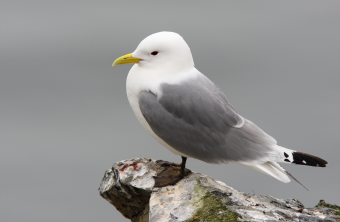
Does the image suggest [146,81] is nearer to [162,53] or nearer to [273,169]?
[162,53]

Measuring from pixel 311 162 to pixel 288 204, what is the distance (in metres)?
0.53

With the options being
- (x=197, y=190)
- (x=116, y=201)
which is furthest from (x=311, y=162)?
(x=116, y=201)

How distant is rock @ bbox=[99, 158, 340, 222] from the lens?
421 cm

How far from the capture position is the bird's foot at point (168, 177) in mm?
4868

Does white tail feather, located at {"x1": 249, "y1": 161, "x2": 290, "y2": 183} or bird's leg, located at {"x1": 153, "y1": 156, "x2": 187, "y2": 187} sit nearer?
white tail feather, located at {"x1": 249, "y1": 161, "x2": 290, "y2": 183}

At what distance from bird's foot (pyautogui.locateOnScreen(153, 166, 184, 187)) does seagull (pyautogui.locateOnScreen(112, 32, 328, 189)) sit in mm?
426

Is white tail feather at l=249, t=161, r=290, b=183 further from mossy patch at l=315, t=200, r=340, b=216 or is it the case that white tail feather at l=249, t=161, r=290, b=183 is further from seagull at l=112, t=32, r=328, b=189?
mossy patch at l=315, t=200, r=340, b=216

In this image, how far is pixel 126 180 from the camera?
495cm

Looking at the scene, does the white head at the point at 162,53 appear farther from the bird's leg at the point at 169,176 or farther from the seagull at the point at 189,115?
the bird's leg at the point at 169,176

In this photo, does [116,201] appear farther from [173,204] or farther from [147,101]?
[147,101]

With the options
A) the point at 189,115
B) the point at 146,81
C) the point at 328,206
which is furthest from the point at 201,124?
the point at 328,206

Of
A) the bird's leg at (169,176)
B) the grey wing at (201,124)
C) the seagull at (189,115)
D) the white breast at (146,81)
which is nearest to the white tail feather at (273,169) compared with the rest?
the seagull at (189,115)

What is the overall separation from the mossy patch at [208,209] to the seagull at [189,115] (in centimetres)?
38

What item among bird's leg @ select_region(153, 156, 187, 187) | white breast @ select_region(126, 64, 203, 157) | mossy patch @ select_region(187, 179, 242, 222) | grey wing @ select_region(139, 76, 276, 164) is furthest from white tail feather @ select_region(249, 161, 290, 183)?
white breast @ select_region(126, 64, 203, 157)
